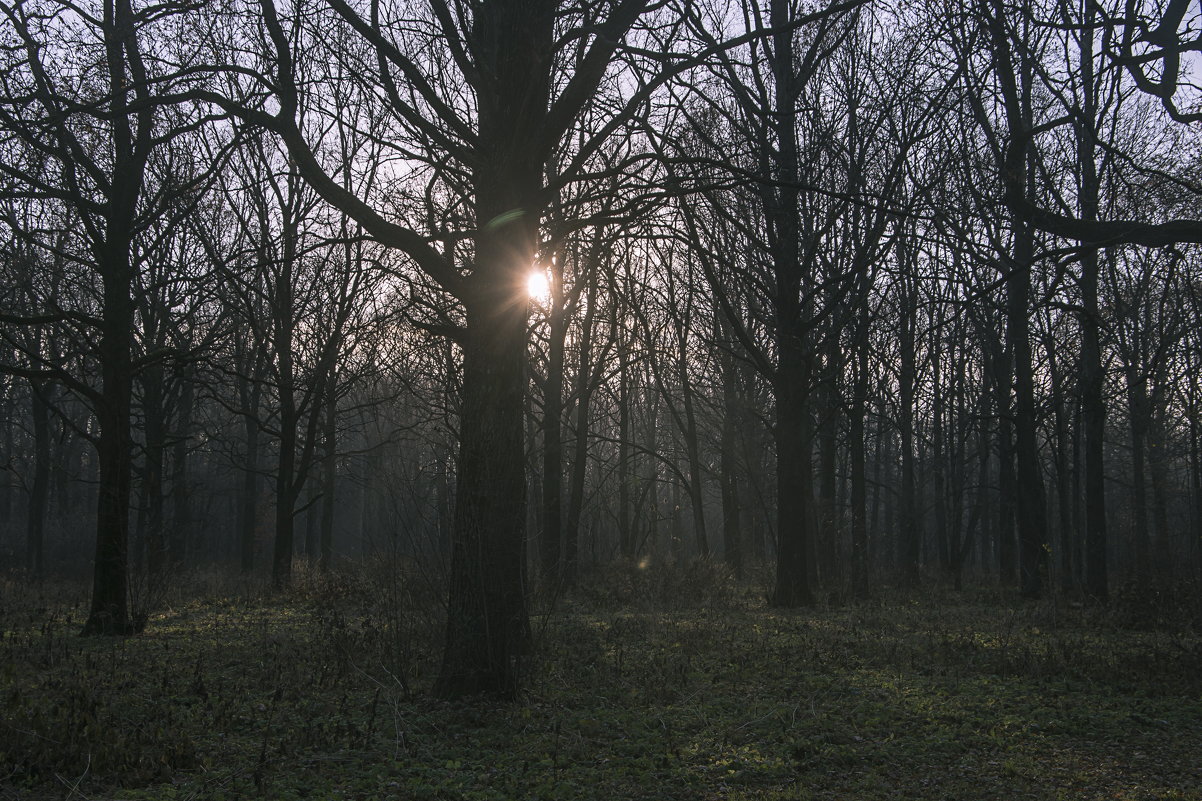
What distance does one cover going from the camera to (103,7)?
9.88 m

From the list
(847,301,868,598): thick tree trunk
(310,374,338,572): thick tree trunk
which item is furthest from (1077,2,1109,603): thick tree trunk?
(310,374,338,572): thick tree trunk

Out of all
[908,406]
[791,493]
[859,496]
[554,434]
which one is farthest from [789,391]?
[908,406]

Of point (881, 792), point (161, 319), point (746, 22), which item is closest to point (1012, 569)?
point (746, 22)

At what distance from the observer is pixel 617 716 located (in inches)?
239

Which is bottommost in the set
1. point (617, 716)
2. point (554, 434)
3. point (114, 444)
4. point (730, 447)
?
point (617, 716)

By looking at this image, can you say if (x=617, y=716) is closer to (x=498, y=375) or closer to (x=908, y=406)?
(x=498, y=375)

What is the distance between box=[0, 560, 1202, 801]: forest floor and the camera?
4605mm

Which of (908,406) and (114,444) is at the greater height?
(908,406)

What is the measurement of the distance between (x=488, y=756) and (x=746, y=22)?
990 cm

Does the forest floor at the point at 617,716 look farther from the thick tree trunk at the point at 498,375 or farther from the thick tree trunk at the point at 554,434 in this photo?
the thick tree trunk at the point at 554,434

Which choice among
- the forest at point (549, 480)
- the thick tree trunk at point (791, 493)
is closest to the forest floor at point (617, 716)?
the forest at point (549, 480)

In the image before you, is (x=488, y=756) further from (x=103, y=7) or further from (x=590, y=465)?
(x=590, y=465)

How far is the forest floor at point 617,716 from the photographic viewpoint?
461 cm

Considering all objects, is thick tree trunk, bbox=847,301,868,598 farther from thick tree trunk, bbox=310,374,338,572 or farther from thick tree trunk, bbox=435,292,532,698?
thick tree trunk, bbox=310,374,338,572
